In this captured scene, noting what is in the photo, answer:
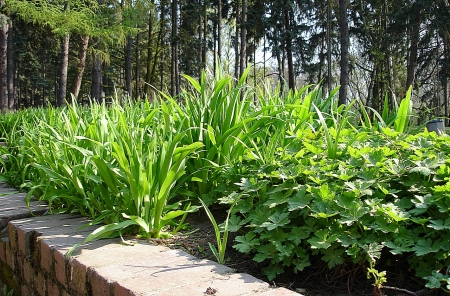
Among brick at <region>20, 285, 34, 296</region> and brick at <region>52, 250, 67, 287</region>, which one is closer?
brick at <region>52, 250, 67, 287</region>

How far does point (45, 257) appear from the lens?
5.88ft

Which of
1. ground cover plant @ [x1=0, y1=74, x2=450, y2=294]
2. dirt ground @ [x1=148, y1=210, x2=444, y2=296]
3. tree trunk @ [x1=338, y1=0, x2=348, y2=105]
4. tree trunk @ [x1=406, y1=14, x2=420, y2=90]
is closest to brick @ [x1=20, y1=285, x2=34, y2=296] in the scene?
ground cover plant @ [x1=0, y1=74, x2=450, y2=294]

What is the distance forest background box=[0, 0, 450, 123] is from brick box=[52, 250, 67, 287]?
9.91m

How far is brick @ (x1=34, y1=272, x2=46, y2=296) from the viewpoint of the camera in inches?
74.3

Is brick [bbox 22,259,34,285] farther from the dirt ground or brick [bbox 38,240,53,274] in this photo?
the dirt ground

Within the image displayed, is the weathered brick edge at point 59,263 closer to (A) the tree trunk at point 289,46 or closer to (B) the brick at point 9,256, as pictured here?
(B) the brick at point 9,256

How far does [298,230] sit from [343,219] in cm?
18

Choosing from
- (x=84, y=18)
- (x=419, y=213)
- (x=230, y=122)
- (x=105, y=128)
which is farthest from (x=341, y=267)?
(x=84, y=18)

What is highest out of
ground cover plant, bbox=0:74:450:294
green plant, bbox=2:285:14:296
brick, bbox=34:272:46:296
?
ground cover plant, bbox=0:74:450:294

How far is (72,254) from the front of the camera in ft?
5.22

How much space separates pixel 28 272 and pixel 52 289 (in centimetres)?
35

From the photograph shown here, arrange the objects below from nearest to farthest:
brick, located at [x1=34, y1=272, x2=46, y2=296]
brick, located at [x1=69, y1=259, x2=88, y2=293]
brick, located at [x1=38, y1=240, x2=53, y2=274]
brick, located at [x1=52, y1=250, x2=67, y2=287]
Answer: brick, located at [x1=69, y1=259, x2=88, y2=293], brick, located at [x1=52, y1=250, x2=67, y2=287], brick, located at [x1=38, y1=240, x2=53, y2=274], brick, located at [x1=34, y1=272, x2=46, y2=296]


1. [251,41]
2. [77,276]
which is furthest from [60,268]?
[251,41]

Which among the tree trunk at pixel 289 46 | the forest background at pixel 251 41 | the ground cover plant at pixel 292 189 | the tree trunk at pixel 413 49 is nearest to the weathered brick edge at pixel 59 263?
the ground cover plant at pixel 292 189
